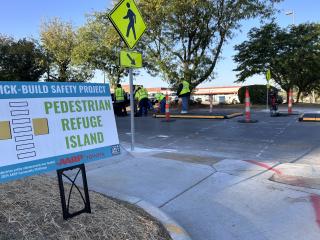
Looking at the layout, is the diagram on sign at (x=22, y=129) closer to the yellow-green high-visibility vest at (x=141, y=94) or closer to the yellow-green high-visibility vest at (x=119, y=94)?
the yellow-green high-visibility vest at (x=141, y=94)

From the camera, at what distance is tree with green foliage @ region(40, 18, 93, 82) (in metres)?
36.4

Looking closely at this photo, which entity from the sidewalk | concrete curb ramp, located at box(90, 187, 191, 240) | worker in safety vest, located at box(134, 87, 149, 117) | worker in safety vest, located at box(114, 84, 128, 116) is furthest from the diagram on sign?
worker in safety vest, located at box(114, 84, 128, 116)

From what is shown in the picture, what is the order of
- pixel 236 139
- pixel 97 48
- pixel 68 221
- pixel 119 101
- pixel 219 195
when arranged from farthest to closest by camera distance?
pixel 97 48 < pixel 119 101 < pixel 236 139 < pixel 219 195 < pixel 68 221

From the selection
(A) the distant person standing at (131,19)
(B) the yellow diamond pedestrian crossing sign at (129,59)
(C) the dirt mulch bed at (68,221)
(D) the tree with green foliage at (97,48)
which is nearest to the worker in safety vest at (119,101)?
(D) the tree with green foliage at (97,48)

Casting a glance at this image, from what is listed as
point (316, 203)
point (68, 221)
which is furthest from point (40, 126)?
point (316, 203)

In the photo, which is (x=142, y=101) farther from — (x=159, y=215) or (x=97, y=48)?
(x=159, y=215)

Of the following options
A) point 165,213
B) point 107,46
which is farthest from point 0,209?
point 107,46

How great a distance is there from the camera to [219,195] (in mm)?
5449

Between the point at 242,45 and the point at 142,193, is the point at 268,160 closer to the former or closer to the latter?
the point at 142,193

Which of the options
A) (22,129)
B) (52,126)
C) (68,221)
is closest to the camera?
A: (22,129)

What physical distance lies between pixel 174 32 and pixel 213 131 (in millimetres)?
12933

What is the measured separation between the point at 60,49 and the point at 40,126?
113ft

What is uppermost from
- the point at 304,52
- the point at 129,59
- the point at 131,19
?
the point at 304,52

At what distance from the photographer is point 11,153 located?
3.41 metres
